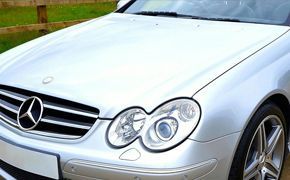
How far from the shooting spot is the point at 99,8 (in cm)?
1206

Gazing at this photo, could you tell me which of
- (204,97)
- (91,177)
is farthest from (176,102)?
(91,177)

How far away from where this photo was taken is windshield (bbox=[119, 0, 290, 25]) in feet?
10.8

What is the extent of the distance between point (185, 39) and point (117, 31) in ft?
1.92

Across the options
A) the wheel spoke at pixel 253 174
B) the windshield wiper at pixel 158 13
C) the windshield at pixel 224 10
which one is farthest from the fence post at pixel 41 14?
the wheel spoke at pixel 253 174

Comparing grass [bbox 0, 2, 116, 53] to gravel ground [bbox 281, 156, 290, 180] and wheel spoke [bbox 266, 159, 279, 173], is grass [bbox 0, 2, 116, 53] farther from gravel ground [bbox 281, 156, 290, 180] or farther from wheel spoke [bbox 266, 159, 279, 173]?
wheel spoke [bbox 266, 159, 279, 173]

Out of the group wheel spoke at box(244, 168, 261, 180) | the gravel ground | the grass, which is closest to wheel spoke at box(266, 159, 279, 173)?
wheel spoke at box(244, 168, 261, 180)

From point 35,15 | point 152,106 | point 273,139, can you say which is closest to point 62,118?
point 152,106

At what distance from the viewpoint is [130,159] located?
2.13m

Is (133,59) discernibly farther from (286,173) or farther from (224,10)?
(286,173)

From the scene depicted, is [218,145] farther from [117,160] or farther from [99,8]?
[99,8]

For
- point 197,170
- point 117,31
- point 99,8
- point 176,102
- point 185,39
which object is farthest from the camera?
point 99,8

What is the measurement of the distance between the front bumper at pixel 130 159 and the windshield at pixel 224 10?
1.30 metres

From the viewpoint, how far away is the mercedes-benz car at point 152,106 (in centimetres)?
218

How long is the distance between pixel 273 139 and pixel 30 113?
4.54ft
